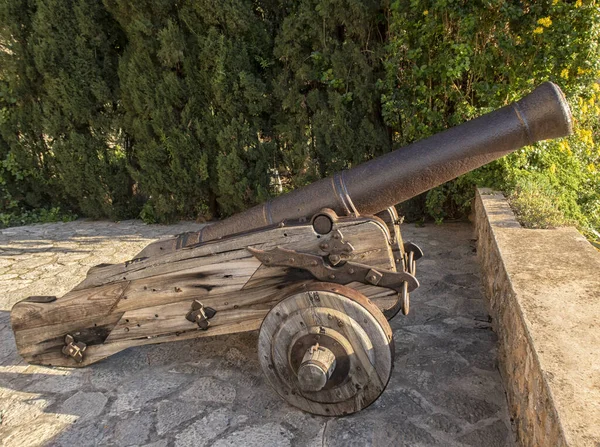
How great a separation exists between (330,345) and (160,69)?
478 centimetres

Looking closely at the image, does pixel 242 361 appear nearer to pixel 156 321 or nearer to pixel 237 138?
pixel 156 321

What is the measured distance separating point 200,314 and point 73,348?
0.85 metres

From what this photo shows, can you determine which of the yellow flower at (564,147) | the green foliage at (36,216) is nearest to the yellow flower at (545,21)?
the yellow flower at (564,147)

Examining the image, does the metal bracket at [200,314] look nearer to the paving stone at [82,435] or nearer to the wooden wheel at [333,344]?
the wooden wheel at [333,344]

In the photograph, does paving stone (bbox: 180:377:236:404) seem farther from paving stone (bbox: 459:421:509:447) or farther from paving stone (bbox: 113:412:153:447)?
paving stone (bbox: 459:421:509:447)

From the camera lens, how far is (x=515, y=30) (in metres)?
4.47

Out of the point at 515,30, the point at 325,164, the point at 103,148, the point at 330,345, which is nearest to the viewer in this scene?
the point at 330,345

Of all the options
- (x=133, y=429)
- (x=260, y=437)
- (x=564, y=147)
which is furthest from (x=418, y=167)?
(x=564, y=147)

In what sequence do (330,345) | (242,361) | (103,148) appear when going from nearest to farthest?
(330,345) < (242,361) < (103,148)

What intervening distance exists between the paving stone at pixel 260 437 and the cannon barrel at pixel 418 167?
3.27 feet

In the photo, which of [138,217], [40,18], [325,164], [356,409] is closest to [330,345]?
[356,409]

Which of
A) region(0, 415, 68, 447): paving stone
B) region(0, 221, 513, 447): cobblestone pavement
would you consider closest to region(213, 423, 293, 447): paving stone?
region(0, 221, 513, 447): cobblestone pavement

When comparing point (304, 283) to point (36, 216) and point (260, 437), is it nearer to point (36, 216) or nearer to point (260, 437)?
point (260, 437)

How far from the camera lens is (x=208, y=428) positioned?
231cm
